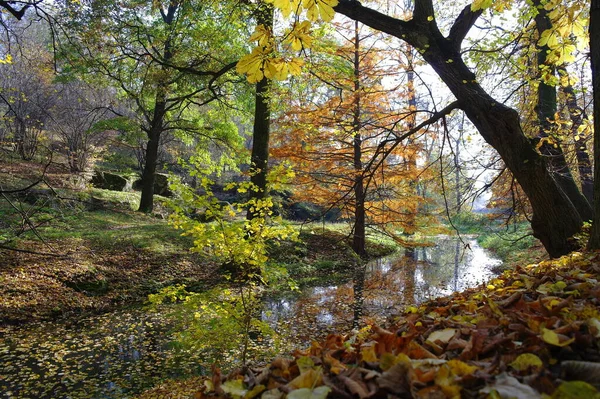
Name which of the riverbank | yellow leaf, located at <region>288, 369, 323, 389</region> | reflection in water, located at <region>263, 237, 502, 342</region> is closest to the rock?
the riverbank

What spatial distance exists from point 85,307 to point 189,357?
264 cm

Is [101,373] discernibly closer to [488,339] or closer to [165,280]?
[165,280]

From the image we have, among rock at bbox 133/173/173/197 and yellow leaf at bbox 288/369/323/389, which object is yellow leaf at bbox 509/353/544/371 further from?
rock at bbox 133/173/173/197

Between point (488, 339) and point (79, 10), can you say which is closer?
point (488, 339)

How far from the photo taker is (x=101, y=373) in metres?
3.96

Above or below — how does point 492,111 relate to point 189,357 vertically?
above

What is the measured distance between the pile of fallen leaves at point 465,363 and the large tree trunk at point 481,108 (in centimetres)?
191

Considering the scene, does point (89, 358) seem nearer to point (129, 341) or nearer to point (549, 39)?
point (129, 341)

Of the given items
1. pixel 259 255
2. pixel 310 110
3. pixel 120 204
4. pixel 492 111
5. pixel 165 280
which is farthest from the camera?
pixel 120 204

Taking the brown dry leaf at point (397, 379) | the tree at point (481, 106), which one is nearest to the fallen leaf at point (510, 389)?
the brown dry leaf at point (397, 379)

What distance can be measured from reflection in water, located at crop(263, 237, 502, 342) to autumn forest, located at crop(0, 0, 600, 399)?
72 mm

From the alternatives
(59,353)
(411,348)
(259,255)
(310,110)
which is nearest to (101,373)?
(59,353)

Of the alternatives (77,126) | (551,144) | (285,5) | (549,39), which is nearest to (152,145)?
(77,126)

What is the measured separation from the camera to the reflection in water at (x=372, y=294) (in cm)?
587
